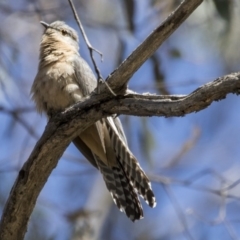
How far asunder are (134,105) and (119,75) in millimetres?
142

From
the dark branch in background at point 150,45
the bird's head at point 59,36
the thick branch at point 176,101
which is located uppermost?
the bird's head at point 59,36

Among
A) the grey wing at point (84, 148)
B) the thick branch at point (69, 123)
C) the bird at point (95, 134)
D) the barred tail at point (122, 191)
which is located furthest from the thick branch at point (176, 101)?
the grey wing at point (84, 148)

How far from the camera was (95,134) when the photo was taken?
353 centimetres

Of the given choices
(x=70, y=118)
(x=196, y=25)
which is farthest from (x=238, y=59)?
(x=70, y=118)

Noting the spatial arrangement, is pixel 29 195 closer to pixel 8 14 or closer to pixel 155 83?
pixel 155 83

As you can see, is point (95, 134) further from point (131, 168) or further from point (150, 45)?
point (150, 45)

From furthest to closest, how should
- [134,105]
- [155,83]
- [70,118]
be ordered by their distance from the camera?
1. [155,83]
2. [70,118]
3. [134,105]

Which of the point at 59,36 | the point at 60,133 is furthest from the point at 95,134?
the point at 59,36

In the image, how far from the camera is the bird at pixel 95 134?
3.43m

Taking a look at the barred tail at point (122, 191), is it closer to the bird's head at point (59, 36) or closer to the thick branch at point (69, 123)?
the thick branch at point (69, 123)

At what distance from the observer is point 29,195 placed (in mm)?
2959

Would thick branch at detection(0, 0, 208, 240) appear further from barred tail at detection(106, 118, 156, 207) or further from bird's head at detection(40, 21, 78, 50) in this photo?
bird's head at detection(40, 21, 78, 50)

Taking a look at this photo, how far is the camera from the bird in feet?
11.2

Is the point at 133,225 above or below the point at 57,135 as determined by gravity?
above
